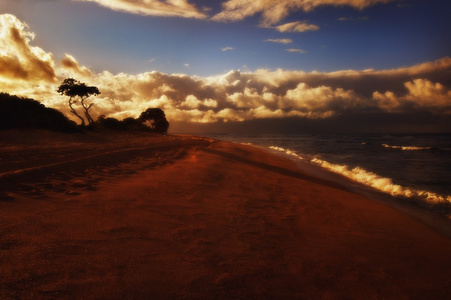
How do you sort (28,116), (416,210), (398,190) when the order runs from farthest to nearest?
(28,116) → (398,190) → (416,210)

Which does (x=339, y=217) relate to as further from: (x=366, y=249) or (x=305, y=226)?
(x=366, y=249)

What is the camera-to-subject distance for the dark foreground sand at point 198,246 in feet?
10.0

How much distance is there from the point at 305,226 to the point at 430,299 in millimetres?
2505

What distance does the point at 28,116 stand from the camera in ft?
79.5

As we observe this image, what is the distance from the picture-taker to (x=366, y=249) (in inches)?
183

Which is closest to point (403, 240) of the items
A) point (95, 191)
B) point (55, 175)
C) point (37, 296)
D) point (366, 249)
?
point (366, 249)

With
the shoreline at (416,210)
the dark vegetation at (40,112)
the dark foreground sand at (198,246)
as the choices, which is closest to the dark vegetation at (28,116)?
the dark vegetation at (40,112)

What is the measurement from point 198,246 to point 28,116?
28.2 metres

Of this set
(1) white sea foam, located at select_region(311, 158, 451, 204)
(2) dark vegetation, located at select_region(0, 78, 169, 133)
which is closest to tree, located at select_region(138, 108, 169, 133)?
(2) dark vegetation, located at select_region(0, 78, 169, 133)

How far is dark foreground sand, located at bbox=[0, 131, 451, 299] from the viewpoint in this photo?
306 centimetres

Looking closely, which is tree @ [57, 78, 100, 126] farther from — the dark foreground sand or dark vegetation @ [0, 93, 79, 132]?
the dark foreground sand

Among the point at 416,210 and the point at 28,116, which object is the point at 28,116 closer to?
the point at 28,116

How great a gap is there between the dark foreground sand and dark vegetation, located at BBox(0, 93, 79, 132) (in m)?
20.6

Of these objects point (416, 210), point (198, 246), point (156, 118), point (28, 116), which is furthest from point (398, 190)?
point (156, 118)
